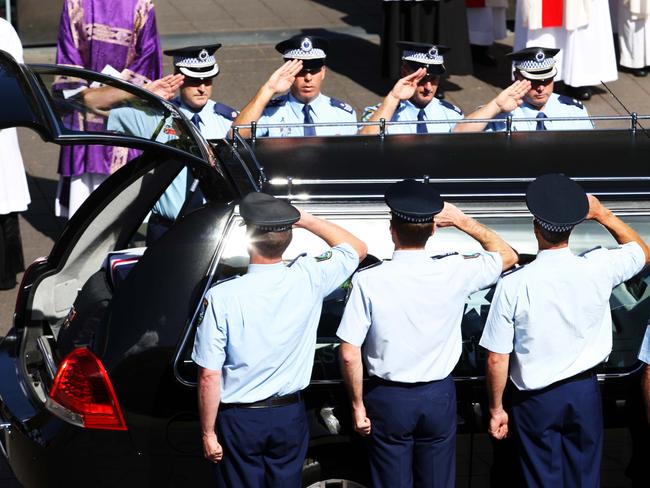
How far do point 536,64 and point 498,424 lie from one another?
10.1 ft

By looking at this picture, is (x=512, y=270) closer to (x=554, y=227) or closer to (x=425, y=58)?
(x=554, y=227)

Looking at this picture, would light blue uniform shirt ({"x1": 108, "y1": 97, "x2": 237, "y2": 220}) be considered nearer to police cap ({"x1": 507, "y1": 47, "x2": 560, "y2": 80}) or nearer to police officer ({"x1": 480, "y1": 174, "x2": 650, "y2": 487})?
police officer ({"x1": 480, "y1": 174, "x2": 650, "y2": 487})

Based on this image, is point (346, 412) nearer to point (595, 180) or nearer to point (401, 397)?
point (401, 397)

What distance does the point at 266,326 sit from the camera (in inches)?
176

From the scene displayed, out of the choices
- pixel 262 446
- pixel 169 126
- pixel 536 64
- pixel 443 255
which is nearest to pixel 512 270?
pixel 443 255

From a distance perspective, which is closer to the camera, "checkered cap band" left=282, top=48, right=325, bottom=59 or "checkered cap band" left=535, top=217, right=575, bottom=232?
"checkered cap band" left=535, top=217, right=575, bottom=232

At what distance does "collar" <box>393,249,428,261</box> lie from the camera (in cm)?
457

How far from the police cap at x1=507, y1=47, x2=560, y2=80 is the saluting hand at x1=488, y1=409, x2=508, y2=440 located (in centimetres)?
291

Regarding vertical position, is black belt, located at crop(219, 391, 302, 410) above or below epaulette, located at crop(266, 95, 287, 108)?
above

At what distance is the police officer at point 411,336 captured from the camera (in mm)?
4527

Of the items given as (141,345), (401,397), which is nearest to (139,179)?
(141,345)

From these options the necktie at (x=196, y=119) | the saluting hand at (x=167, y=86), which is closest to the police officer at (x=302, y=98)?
the necktie at (x=196, y=119)

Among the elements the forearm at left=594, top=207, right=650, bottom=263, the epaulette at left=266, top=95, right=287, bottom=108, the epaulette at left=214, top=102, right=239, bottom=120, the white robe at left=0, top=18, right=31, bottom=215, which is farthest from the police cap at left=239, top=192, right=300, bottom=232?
the white robe at left=0, top=18, right=31, bottom=215

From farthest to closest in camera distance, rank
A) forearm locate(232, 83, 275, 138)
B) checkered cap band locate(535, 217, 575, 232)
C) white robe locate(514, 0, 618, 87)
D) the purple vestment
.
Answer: white robe locate(514, 0, 618, 87) → the purple vestment → forearm locate(232, 83, 275, 138) → checkered cap band locate(535, 217, 575, 232)
